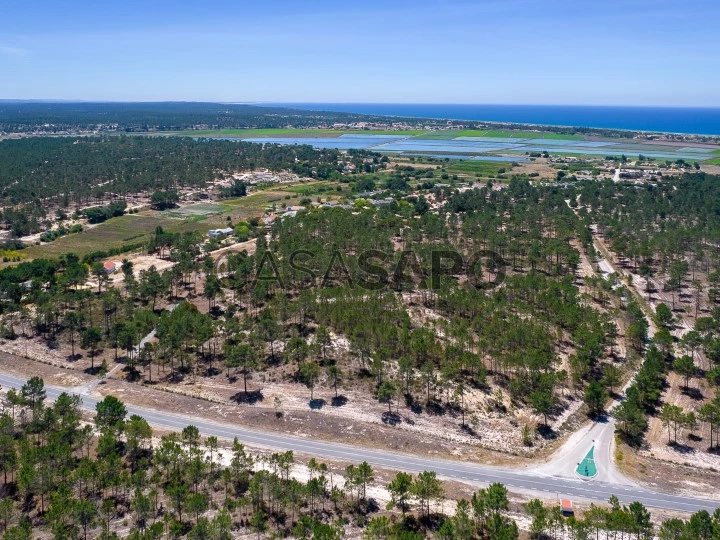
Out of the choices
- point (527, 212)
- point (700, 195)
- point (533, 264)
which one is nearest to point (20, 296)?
point (533, 264)

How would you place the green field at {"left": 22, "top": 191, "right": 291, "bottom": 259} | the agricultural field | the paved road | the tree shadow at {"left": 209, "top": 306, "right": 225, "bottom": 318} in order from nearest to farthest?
1. the paved road
2. the tree shadow at {"left": 209, "top": 306, "right": 225, "bottom": 318}
3. the agricultural field
4. the green field at {"left": 22, "top": 191, "right": 291, "bottom": 259}

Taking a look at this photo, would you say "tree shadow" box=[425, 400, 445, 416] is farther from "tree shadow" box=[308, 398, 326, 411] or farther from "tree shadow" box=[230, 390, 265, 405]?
"tree shadow" box=[230, 390, 265, 405]

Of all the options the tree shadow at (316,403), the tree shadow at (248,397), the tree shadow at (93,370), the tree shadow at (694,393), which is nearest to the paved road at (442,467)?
the tree shadow at (248,397)

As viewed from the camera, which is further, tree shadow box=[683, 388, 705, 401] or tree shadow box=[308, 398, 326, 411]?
tree shadow box=[683, 388, 705, 401]

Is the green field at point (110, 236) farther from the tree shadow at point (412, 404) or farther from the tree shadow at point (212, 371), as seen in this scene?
the tree shadow at point (412, 404)

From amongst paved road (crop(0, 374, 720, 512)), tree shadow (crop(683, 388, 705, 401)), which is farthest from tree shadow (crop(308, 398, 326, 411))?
tree shadow (crop(683, 388, 705, 401))

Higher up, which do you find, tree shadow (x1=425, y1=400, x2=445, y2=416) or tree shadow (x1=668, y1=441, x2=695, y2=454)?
tree shadow (x1=425, y1=400, x2=445, y2=416)

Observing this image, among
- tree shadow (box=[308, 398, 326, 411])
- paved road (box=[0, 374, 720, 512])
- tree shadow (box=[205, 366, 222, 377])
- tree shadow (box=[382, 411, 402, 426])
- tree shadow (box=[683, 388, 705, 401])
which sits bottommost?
paved road (box=[0, 374, 720, 512])
